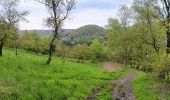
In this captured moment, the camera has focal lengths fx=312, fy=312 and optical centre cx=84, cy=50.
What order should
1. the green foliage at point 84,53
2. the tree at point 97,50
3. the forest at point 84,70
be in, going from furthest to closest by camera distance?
the tree at point 97,50
the green foliage at point 84,53
the forest at point 84,70

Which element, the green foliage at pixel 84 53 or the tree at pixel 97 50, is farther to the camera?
the tree at pixel 97 50

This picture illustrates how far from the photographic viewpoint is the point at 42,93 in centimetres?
2481

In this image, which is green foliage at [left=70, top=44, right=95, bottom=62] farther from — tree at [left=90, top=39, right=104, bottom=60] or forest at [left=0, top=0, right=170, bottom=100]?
forest at [left=0, top=0, right=170, bottom=100]

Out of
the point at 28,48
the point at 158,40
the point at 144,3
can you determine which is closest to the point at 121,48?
the point at 28,48

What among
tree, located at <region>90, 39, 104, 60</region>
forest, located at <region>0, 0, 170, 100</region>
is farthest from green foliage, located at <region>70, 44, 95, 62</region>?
forest, located at <region>0, 0, 170, 100</region>

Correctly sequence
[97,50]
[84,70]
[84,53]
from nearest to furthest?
[84,70], [84,53], [97,50]

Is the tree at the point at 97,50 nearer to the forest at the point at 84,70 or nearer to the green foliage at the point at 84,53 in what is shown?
the green foliage at the point at 84,53

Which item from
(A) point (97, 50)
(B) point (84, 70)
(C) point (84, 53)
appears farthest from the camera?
(A) point (97, 50)

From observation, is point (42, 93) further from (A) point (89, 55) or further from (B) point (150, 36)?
(A) point (89, 55)

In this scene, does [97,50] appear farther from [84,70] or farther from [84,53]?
[84,70]

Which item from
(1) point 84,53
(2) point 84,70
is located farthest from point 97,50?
(2) point 84,70

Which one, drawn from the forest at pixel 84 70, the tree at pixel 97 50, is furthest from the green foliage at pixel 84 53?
the forest at pixel 84 70

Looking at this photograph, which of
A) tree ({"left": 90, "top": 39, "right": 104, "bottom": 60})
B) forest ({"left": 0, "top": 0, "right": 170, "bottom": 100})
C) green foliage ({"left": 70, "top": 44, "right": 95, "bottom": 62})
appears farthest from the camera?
tree ({"left": 90, "top": 39, "right": 104, "bottom": 60})

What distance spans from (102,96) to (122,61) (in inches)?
3876
